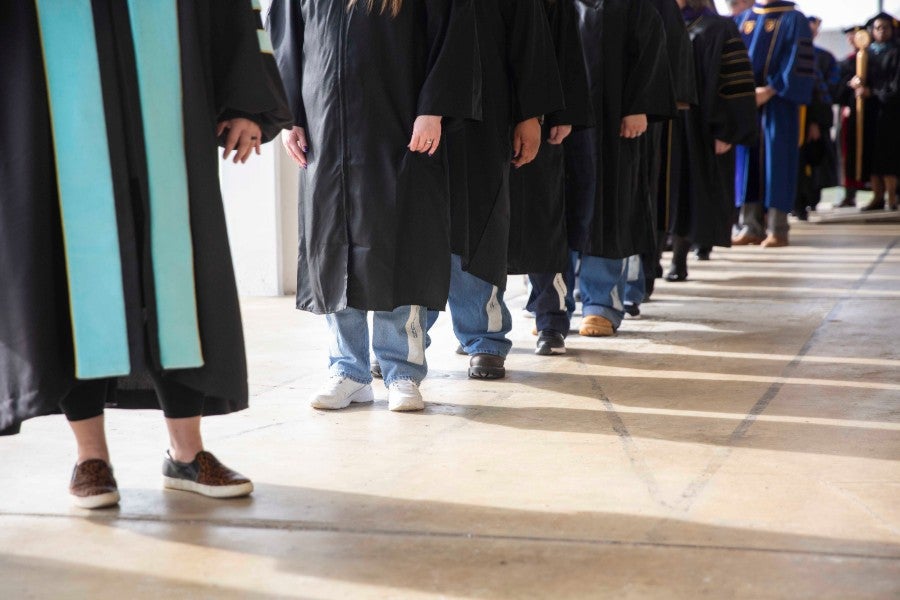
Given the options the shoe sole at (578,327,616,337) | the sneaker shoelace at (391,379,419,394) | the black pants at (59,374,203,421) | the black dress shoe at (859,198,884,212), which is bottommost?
the black dress shoe at (859,198,884,212)

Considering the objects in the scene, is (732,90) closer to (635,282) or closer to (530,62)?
(635,282)

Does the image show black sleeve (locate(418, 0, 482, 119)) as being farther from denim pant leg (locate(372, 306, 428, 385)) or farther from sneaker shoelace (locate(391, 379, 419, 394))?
sneaker shoelace (locate(391, 379, 419, 394))

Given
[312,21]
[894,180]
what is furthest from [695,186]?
[894,180]

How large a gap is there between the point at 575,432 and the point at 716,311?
2670mm

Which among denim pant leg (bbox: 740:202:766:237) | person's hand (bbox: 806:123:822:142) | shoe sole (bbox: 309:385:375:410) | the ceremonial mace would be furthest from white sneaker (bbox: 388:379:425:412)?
the ceremonial mace

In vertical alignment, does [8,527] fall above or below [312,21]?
below

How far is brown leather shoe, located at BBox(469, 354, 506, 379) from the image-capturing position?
4.07 meters

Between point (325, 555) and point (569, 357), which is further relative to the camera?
point (569, 357)

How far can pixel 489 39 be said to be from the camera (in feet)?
12.6

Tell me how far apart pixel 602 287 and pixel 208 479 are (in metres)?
2.65

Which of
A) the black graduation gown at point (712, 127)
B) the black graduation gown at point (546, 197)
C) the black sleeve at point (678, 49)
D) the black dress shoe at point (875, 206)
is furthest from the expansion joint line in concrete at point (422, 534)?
the black dress shoe at point (875, 206)

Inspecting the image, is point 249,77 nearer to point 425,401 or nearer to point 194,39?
point 194,39

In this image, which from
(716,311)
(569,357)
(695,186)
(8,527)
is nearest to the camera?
(8,527)

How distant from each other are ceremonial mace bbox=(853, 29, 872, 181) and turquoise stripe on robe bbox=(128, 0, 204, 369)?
10.9 meters
